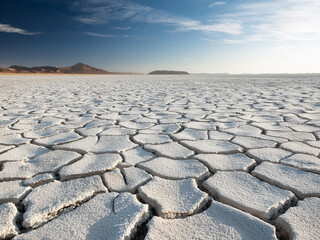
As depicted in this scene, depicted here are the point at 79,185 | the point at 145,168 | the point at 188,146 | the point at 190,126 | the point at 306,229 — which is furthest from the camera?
the point at 190,126

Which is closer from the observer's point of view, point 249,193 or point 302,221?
point 302,221

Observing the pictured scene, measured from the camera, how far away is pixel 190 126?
6.75ft

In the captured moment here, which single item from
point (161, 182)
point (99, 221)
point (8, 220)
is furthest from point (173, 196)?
point (8, 220)

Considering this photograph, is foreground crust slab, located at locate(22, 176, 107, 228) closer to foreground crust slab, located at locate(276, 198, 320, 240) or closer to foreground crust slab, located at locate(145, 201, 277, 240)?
foreground crust slab, located at locate(145, 201, 277, 240)

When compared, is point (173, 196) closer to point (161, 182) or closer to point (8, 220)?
point (161, 182)

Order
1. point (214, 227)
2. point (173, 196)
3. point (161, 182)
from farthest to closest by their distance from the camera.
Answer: point (161, 182)
point (173, 196)
point (214, 227)

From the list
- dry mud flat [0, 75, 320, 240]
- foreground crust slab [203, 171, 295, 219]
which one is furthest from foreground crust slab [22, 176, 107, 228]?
foreground crust slab [203, 171, 295, 219]

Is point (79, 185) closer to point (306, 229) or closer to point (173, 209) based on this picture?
point (173, 209)

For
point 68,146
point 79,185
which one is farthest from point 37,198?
point 68,146

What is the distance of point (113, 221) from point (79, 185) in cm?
31

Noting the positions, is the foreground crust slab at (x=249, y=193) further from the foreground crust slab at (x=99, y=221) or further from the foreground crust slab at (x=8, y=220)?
the foreground crust slab at (x=8, y=220)

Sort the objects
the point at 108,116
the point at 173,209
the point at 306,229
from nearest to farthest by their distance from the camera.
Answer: the point at 306,229 → the point at 173,209 → the point at 108,116

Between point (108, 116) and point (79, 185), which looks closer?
point (79, 185)

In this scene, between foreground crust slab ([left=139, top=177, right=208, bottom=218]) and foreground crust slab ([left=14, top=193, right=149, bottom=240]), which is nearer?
foreground crust slab ([left=14, top=193, right=149, bottom=240])
